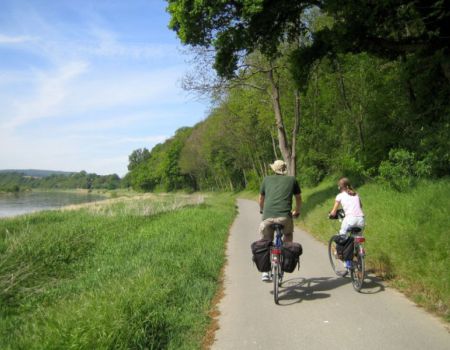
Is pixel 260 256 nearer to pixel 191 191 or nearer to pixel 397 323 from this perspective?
pixel 397 323

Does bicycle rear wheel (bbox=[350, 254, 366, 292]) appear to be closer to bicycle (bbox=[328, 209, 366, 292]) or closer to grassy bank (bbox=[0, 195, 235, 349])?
bicycle (bbox=[328, 209, 366, 292])

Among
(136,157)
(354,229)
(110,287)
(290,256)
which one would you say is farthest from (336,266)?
(136,157)

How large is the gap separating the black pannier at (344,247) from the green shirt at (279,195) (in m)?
1.17

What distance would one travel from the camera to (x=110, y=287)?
22.3ft

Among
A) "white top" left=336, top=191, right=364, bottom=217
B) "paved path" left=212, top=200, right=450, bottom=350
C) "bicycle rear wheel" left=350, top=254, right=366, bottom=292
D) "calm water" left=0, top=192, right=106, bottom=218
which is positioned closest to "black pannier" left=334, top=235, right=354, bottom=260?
"bicycle rear wheel" left=350, top=254, right=366, bottom=292

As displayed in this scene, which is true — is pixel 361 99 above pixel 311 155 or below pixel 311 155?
above

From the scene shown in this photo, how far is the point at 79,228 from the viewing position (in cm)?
1584

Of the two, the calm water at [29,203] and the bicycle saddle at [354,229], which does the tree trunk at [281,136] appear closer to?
the bicycle saddle at [354,229]

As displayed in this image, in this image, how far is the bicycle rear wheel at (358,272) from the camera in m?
6.55

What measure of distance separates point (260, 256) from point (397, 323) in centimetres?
234

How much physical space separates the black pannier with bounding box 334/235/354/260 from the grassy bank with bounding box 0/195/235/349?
236 centimetres

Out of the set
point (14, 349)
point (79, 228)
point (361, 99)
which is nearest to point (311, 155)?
point (361, 99)

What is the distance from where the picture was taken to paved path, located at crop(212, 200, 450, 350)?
466 cm

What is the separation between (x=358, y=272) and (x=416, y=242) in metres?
1.25
